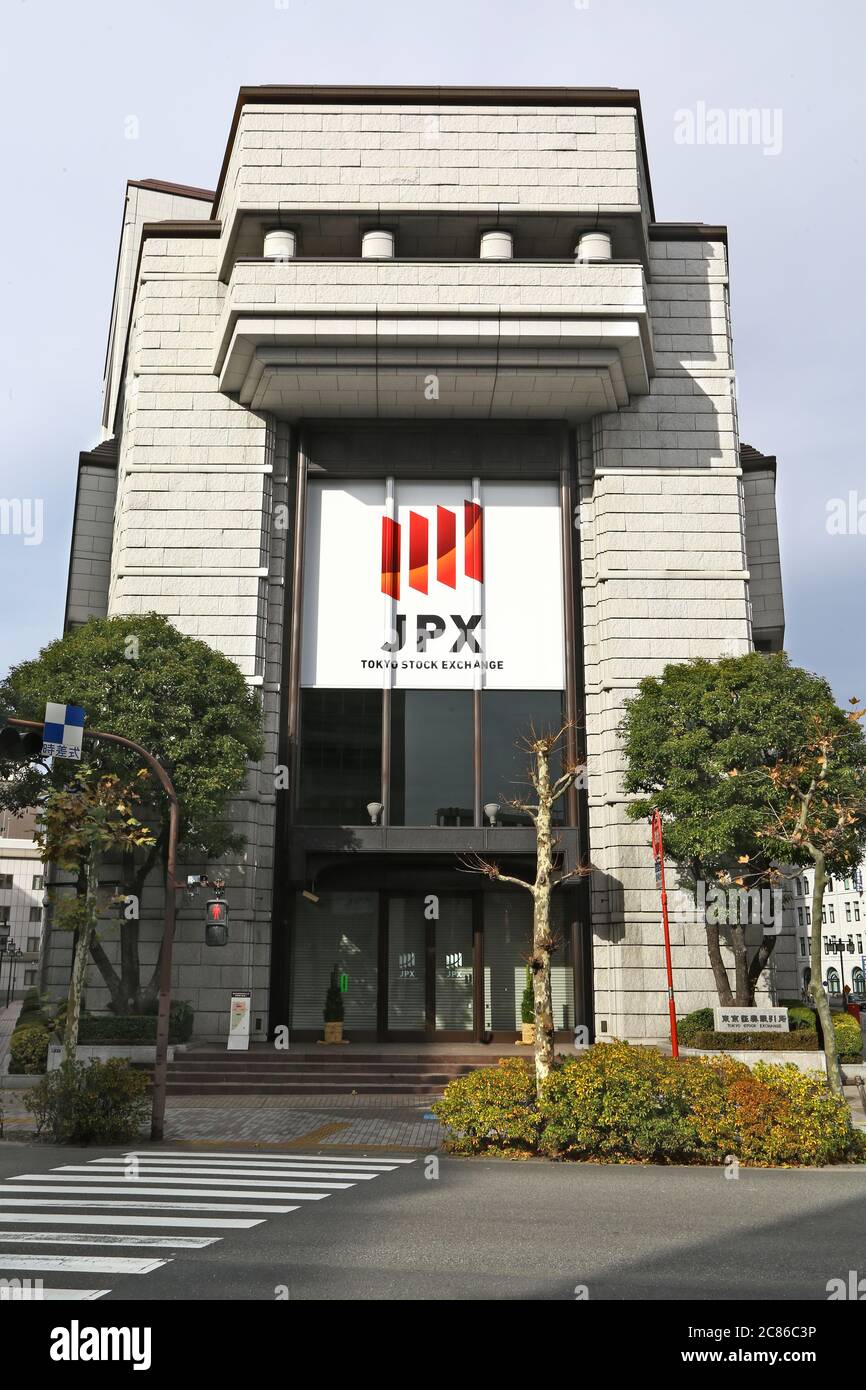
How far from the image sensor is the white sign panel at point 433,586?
98.8 feet

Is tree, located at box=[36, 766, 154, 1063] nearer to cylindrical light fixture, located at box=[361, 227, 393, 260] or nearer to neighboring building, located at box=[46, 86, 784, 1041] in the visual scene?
neighboring building, located at box=[46, 86, 784, 1041]

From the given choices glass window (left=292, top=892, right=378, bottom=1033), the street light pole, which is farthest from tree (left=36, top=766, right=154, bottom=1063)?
glass window (left=292, top=892, right=378, bottom=1033)

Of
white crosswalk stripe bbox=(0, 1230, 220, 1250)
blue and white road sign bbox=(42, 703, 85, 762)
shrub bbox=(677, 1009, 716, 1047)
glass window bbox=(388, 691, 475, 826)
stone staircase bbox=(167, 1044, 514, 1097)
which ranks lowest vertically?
white crosswalk stripe bbox=(0, 1230, 220, 1250)

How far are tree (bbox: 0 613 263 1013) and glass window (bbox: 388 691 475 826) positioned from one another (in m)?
4.31

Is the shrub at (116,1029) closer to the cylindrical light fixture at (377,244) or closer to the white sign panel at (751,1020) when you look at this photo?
the white sign panel at (751,1020)

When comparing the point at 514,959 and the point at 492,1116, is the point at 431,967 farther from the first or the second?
the point at 492,1116

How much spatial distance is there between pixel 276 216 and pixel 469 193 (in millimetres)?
5356

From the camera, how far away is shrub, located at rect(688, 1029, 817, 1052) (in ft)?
77.5

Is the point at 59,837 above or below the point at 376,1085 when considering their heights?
above

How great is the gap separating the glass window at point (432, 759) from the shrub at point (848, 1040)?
1019cm
